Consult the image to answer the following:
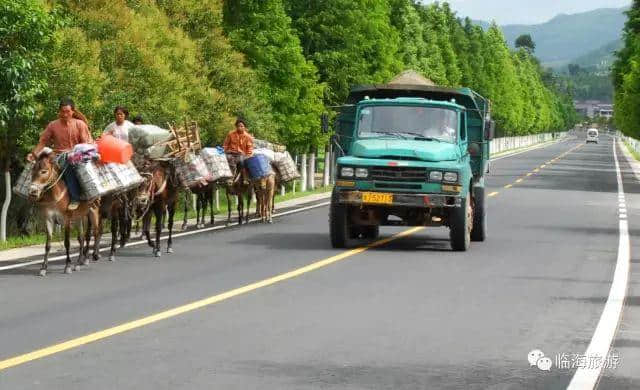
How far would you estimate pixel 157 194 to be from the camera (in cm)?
2189

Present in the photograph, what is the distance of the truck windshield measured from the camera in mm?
22969

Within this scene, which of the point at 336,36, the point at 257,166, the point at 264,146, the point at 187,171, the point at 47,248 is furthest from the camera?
the point at 336,36

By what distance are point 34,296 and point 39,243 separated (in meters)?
8.49

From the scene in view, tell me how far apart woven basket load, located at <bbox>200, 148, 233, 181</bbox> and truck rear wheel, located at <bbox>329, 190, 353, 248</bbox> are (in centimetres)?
558

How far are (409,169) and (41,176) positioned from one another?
21.2ft

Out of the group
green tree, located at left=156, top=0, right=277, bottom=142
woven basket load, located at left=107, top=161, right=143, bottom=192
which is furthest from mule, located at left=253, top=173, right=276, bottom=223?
green tree, located at left=156, top=0, right=277, bottom=142

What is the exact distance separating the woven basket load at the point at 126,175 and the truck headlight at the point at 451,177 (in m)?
4.76

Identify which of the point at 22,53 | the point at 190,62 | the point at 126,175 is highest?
the point at 22,53

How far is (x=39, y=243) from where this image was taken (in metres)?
23.3

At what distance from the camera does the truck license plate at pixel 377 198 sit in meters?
21.8

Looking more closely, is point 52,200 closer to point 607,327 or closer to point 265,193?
point 607,327

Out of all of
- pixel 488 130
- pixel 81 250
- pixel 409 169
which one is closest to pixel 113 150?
pixel 81 250

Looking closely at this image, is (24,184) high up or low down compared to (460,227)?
up

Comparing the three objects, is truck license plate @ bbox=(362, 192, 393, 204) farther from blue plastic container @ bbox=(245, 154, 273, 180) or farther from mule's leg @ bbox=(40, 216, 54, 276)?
blue plastic container @ bbox=(245, 154, 273, 180)
